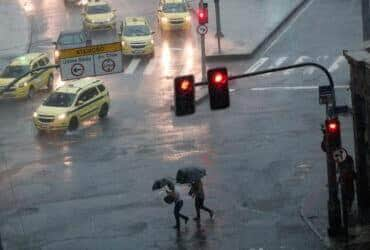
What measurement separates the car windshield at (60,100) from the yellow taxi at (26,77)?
4370 millimetres

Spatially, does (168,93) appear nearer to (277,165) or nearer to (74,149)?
(74,149)

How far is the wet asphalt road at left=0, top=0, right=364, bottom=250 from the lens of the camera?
29172 millimetres

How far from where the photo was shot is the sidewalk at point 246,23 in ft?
183

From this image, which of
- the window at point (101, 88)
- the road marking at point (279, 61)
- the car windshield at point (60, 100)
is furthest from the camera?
the road marking at point (279, 61)

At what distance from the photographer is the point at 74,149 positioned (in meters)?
40.0

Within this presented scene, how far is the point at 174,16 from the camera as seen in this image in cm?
6059

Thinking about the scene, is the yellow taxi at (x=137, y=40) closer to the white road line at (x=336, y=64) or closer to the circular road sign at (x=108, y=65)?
the white road line at (x=336, y=64)

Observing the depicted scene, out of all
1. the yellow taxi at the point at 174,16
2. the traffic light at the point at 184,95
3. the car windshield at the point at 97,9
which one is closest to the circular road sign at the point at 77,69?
the traffic light at the point at 184,95

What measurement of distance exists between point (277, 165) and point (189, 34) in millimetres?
25817

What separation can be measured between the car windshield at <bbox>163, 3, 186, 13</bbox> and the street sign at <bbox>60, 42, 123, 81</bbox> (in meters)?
23.5

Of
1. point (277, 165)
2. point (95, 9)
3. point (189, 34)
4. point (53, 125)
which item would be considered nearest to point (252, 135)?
point (277, 165)

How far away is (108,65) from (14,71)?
45.9 ft

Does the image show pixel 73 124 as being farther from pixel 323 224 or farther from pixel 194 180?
pixel 323 224

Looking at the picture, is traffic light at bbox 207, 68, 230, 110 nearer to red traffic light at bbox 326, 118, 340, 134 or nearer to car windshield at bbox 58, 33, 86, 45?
red traffic light at bbox 326, 118, 340, 134
